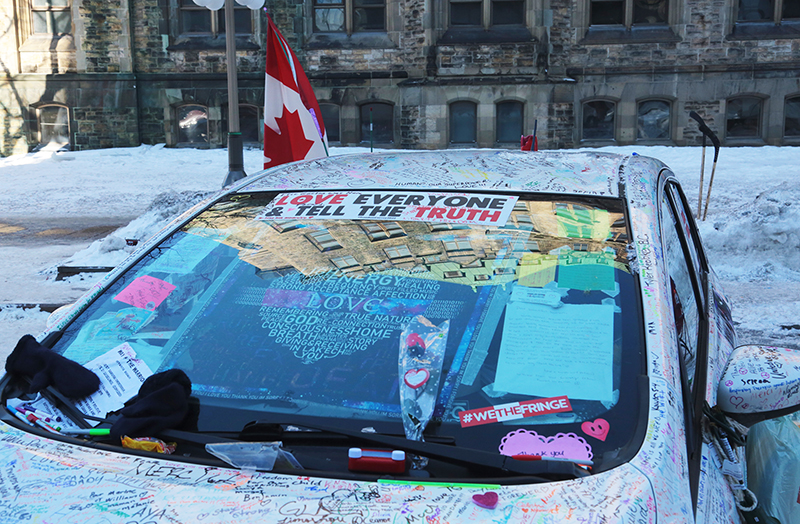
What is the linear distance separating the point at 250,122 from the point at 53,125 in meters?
5.49

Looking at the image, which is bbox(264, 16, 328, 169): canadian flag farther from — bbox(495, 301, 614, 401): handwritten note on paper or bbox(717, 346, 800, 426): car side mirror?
bbox(717, 346, 800, 426): car side mirror

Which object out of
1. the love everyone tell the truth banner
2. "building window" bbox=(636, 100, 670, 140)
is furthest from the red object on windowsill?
"building window" bbox=(636, 100, 670, 140)

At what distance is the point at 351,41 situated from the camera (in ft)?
68.1

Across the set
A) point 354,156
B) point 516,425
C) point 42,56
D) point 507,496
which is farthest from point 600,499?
point 42,56

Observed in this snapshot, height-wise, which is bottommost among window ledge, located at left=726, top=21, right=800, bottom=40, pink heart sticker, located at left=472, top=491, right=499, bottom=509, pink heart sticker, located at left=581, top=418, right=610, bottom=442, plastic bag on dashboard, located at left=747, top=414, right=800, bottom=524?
plastic bag on dashboard, located at left=747, top=414, right=800, bottom=524

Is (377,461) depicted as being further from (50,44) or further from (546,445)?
(50,44)

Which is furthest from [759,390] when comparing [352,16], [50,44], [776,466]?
[50,44]

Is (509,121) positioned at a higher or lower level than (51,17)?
lower

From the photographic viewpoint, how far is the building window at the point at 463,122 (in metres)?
20.6

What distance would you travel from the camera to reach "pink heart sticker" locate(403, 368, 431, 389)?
1956 millimetres

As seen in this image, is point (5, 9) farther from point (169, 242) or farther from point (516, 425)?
point (516, 425)

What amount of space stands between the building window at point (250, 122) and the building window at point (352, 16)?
2821 millimetres

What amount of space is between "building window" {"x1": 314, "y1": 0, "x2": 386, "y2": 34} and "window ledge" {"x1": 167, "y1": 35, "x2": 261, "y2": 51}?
1.98m

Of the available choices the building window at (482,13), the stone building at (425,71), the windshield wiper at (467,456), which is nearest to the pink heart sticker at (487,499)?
the windshield wiper at (467,456)
